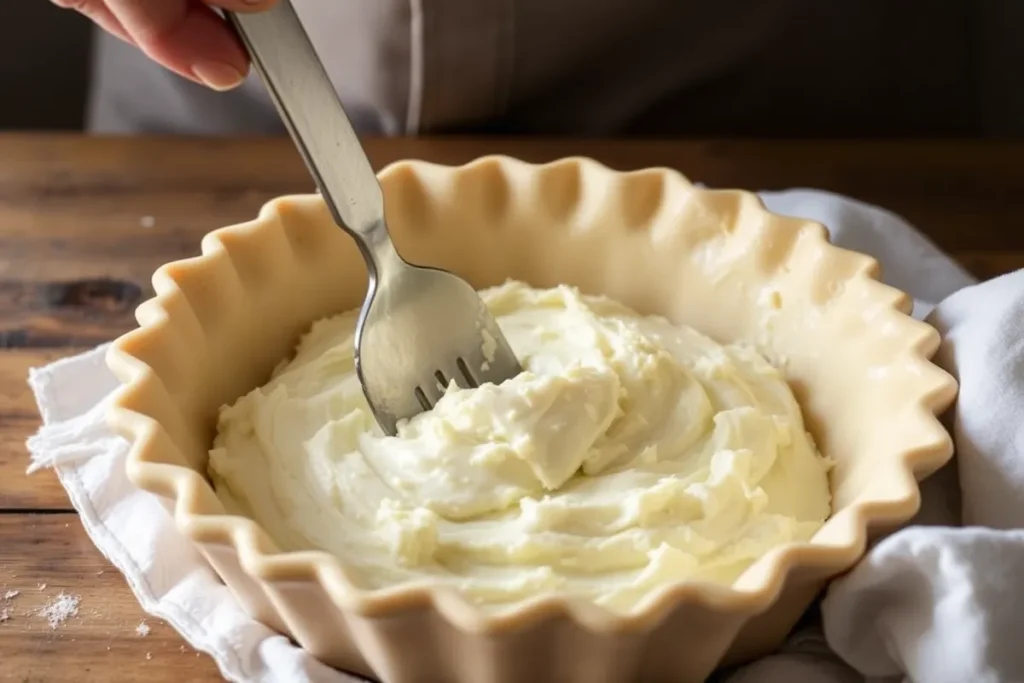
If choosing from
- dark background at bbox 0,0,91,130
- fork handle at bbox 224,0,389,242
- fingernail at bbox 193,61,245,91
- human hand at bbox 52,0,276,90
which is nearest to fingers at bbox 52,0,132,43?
human hand at bbox 52,0,276,90

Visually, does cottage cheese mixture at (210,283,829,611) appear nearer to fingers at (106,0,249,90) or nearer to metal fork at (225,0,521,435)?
metal fork at (225,0,521,435)

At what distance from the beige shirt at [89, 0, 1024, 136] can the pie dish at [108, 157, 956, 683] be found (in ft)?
0.93

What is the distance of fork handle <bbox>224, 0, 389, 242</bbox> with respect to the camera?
2.86 feet

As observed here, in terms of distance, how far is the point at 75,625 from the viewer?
0.84m

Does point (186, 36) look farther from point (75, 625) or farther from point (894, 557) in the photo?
point (894, 557)

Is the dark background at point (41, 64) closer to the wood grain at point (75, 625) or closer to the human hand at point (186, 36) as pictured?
the human hand at point (186, 36)

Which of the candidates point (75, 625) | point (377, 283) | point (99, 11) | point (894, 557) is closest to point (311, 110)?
point (377, 283)

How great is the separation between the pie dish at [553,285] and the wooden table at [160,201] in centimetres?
19

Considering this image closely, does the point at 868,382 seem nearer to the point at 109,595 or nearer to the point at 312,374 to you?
the point at 312,374

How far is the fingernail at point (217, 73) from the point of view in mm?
992

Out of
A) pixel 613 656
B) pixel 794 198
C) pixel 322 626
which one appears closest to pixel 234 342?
pixel 322 626

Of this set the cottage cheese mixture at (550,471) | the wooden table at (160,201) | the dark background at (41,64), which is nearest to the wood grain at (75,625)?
the wooden table at (160,201)

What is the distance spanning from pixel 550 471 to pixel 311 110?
338 millimetres

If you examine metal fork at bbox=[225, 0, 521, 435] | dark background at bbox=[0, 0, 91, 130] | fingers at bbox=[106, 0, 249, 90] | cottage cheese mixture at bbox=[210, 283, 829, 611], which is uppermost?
fingers at bbox=[106, 0, 249, 90]
